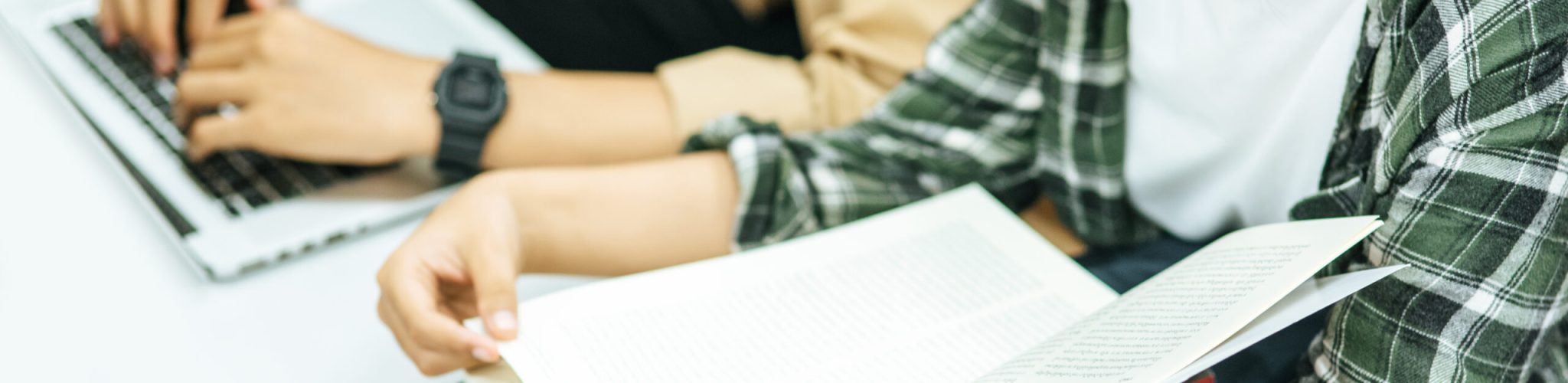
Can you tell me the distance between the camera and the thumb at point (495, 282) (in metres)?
0.46

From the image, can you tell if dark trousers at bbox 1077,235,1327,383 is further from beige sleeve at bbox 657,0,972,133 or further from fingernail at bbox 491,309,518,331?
fingernail at bbox 491,309,518,331

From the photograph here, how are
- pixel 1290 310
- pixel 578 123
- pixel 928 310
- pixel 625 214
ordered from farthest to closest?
1. pixel 578 123
2. pixel 625 214
3. pixel 928 310
4. pixel 1290 310

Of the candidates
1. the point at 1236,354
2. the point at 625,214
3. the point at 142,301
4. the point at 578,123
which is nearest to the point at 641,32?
the point at 578,123

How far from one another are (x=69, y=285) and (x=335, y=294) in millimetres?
137

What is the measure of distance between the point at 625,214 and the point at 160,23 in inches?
13.8

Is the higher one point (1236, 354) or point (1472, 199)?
point (1472, 199)

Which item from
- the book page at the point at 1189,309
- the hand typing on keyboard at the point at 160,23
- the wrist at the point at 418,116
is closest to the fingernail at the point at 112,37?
the hand typing on keyboard at the point at 160,23

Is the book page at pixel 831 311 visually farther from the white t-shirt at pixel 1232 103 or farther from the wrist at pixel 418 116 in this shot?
the wrist at pixel 418 116

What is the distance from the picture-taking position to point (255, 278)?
614 mm

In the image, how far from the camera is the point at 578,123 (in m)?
0.73

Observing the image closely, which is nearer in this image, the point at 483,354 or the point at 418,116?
the point at 483,354

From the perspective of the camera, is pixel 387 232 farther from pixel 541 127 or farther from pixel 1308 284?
pixel 1308 284

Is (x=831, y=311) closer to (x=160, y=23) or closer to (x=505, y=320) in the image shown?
(x=505, y=320)

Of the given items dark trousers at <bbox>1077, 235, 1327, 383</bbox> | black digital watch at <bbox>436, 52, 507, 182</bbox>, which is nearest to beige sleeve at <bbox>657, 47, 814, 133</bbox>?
black digital watch at <bbox>436, 52, 507, 182</bbox>
